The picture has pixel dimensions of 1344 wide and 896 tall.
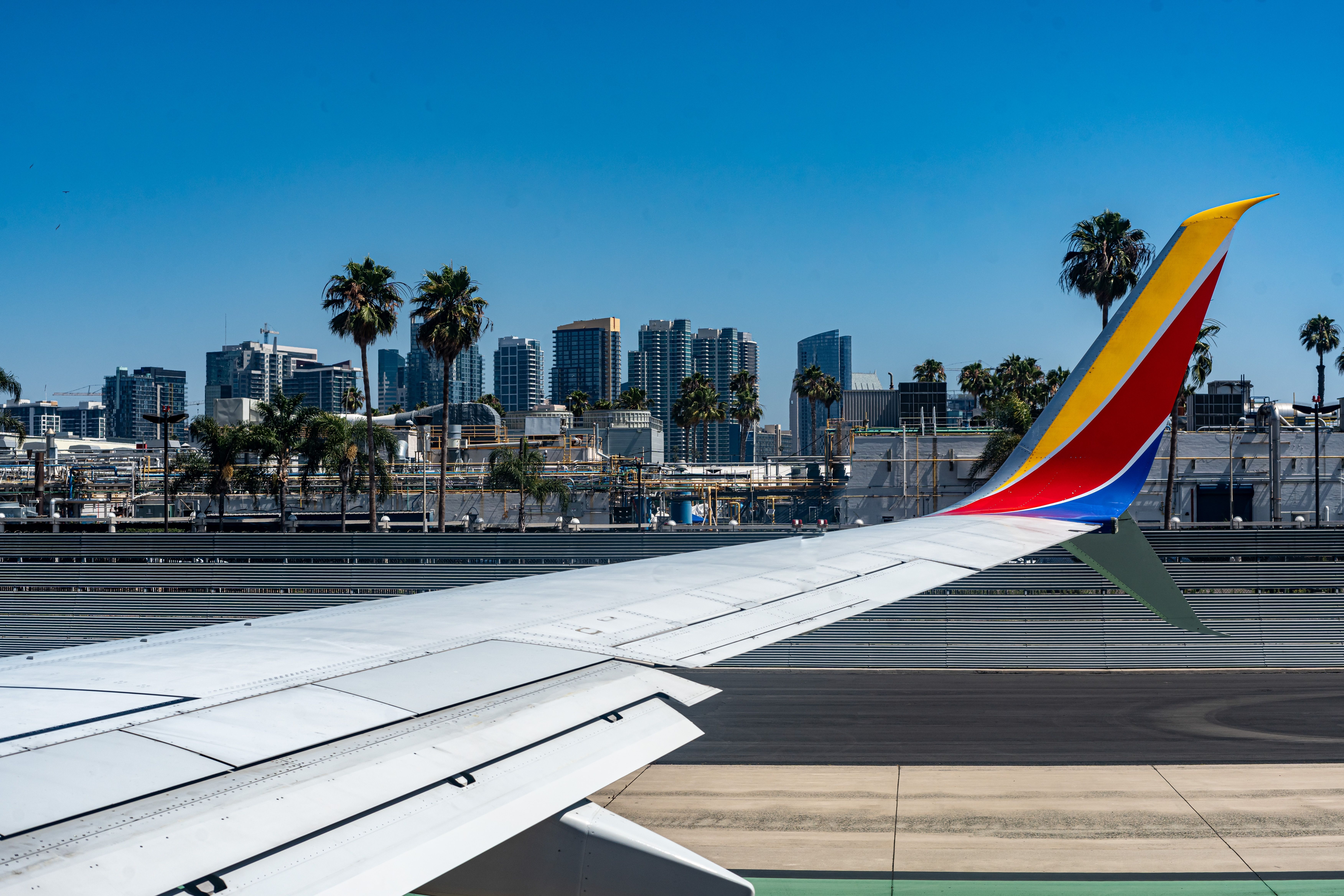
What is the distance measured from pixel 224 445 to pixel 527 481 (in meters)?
13.9

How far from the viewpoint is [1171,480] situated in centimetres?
3566

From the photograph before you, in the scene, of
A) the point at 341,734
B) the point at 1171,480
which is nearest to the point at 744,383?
the point at 1171,480

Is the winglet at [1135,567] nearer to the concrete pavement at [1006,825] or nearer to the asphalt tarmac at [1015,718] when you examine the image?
the concrete pavement at [1006,825]

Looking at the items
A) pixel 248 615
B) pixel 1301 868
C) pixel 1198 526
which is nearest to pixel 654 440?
pixel 1198 526

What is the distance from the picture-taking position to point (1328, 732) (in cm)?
1304

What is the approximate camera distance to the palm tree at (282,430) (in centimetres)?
4194

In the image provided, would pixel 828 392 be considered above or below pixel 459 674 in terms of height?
above

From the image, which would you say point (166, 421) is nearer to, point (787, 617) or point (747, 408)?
point (787, 617)

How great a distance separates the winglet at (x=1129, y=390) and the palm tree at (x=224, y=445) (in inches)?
1602

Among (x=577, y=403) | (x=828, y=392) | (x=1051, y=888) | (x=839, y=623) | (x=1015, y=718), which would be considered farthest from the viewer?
(x=577, y=403)

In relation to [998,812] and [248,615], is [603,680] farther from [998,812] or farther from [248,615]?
[248,615]

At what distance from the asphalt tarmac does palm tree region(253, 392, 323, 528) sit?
3042cm

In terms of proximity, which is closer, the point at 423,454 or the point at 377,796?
the point at 377,796

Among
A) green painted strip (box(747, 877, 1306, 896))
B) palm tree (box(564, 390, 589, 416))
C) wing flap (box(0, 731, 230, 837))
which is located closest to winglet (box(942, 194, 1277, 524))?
green painted strip (box(747, 877, 1306, 896))
